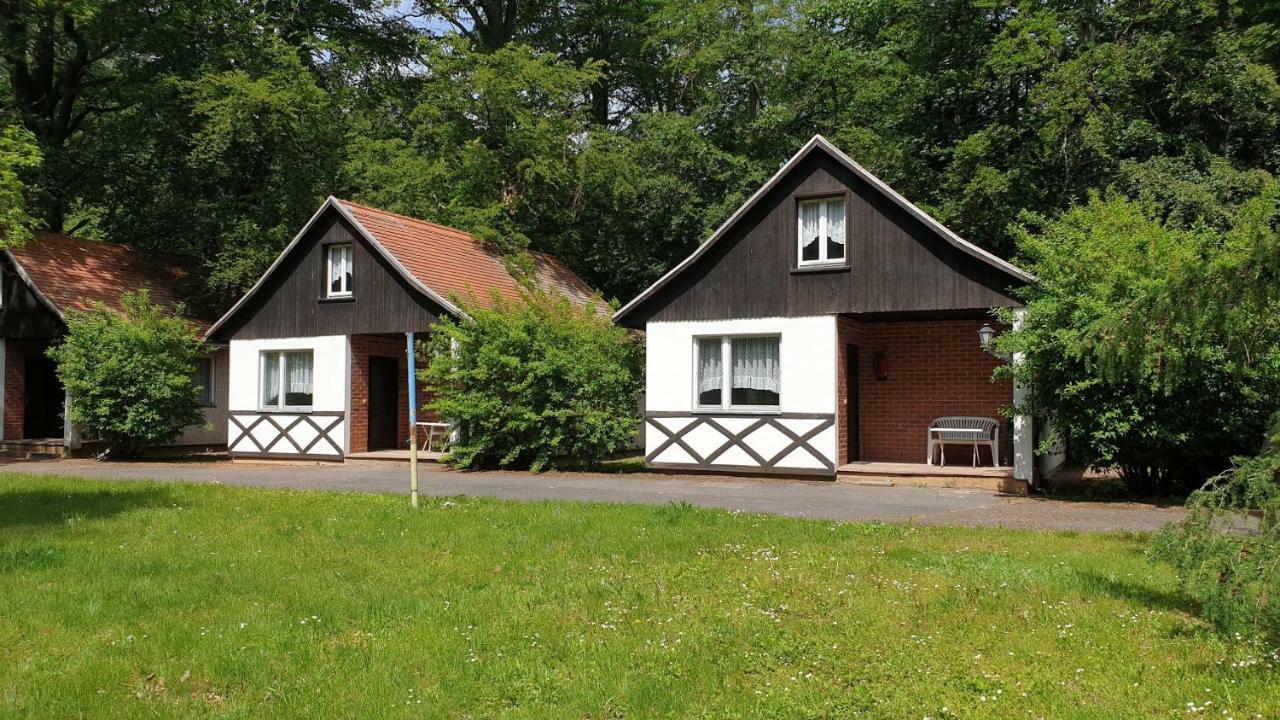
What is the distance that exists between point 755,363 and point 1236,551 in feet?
41.3

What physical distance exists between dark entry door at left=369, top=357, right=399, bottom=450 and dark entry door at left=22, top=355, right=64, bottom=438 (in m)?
9.27

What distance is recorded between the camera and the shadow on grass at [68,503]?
1120 centimetres

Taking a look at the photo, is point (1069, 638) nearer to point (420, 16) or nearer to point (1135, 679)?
point (1135, 679)

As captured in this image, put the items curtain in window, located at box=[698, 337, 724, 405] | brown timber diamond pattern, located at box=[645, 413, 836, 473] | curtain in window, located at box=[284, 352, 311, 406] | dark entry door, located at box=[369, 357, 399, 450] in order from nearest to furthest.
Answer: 1. brown timber diamond pattern, located at box=[645, 413, 836, 473]
2. curtain in window, located at box=[698, 337, 724, 405]
3. curtain in window, located at box=[284, 352, 311, 406]
4. dark entry door, located at box=[369, 357, 399, 450]

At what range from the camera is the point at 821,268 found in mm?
17406

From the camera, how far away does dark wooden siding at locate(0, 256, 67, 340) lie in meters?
24.5

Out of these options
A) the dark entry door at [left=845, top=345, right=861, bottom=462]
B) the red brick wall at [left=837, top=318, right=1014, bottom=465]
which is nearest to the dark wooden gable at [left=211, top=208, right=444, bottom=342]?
the dark entry door at [left=845, top=345, right=861, bottom=462]

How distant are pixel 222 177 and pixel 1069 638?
89.5 ft

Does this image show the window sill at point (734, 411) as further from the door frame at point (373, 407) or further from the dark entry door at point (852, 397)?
the door frame at point (373, 407)

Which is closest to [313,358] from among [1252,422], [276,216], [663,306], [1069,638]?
[276,216]

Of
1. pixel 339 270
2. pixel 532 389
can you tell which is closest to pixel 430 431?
pixel 339 270

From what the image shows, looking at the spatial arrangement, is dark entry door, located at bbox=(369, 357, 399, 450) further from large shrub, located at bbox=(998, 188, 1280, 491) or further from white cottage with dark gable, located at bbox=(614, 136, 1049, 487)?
large shrub, located at bbox=(998, 188, 1280, 491)

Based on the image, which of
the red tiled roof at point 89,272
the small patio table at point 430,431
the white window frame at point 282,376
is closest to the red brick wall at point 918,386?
the small patio table at point 430,431

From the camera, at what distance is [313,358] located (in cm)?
2269
